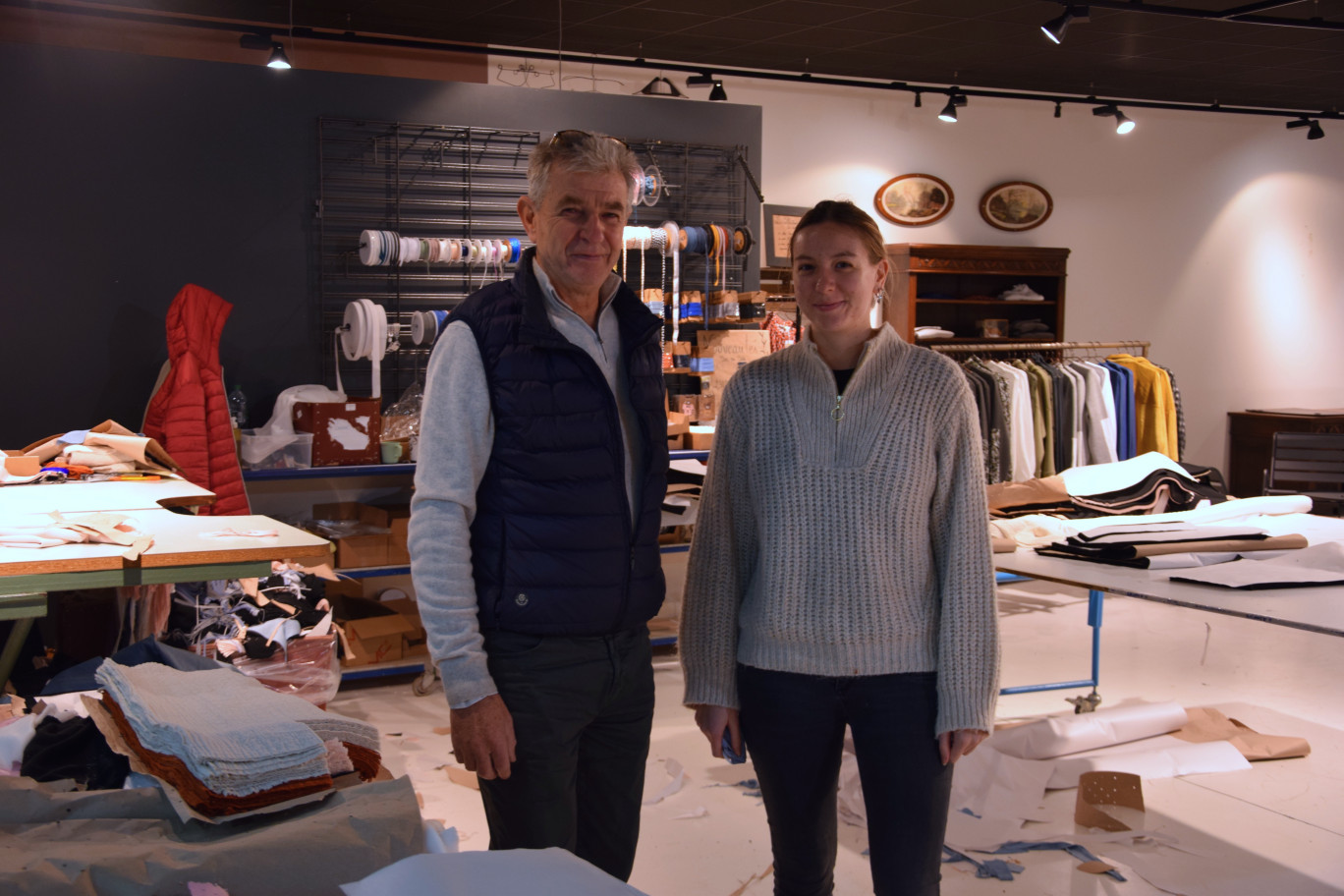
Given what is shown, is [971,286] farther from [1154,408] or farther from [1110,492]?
[1110,492]

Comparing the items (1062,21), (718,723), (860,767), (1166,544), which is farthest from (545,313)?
(1062,21)

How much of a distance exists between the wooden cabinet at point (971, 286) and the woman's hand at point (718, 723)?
6.94 meters

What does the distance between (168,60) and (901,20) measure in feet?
13.8

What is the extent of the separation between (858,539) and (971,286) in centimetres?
788

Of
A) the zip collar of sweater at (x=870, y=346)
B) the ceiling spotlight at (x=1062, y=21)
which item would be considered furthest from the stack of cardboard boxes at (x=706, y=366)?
the zip collar of sweater at (x=870, y=346)

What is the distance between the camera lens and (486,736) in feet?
5.51

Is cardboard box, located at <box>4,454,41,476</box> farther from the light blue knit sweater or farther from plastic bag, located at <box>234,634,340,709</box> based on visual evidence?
the light blue knit sweater

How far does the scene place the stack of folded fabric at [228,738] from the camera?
4.00 ft

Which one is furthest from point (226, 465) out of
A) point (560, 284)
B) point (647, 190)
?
point (560, 284)

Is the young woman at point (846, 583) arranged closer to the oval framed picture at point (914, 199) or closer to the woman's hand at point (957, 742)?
the woman's hand at point (957, 742)

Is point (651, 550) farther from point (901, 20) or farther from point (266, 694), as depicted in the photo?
point (901, 20)

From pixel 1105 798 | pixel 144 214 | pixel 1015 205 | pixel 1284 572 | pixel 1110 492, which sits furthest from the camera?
pixel 1015 205

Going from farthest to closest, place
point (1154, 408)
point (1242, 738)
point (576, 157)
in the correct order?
point (1154, 408) → point (1242, 738) → point (576, 157)

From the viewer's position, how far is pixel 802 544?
188 centimetres
